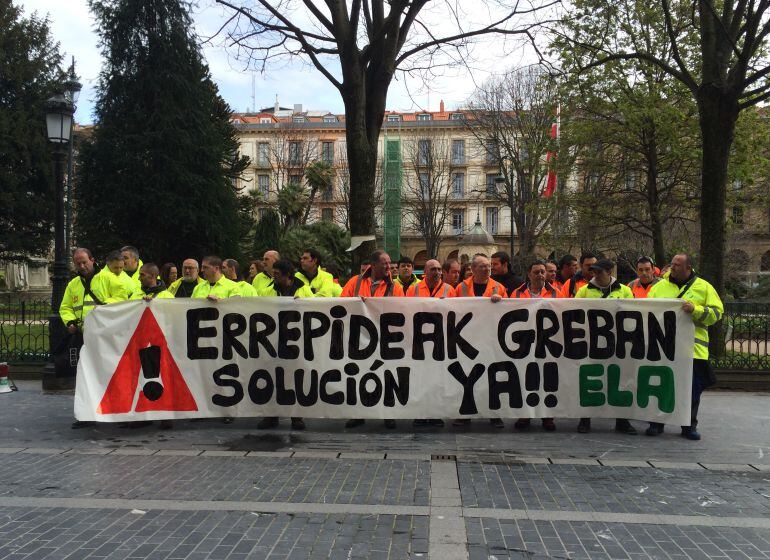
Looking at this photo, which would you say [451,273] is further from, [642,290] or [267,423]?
[267,423]

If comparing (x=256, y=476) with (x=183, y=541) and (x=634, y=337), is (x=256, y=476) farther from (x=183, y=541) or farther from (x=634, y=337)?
(x=634, y=337)

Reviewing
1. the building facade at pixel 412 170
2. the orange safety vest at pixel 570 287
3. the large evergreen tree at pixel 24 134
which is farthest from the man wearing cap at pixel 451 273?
the building facade at pixel 412 170

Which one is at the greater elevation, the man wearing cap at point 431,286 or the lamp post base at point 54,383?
the man wearing cap at point 431,286

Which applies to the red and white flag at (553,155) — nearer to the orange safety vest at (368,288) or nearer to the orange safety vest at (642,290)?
the orange safety vest at (642,290)

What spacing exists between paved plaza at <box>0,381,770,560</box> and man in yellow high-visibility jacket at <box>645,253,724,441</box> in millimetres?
246

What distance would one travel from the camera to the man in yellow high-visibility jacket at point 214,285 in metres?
7.88

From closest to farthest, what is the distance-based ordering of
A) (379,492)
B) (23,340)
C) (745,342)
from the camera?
(379,492), (745,342), (23,340)

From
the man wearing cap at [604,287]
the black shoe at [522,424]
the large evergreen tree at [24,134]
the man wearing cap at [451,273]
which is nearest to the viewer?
the black shoe at [522,424]

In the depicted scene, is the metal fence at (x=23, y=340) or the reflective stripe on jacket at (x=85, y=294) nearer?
the reflective stripe on jacket at (x=85, y=294)

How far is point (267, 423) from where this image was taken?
7.59 m

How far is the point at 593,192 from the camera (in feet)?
82.0

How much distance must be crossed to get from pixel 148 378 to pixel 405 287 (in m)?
3.30

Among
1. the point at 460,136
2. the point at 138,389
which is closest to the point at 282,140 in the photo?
the point at 460,136

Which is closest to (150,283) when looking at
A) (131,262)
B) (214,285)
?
(131,262)
